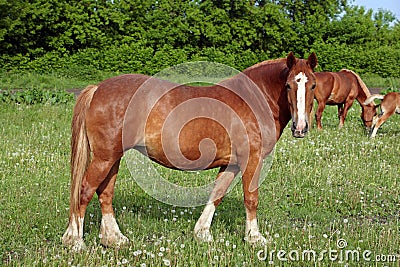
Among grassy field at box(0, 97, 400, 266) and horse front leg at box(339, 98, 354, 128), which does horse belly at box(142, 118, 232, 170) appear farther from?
horse front leg at box(339, 98, 354, 128)

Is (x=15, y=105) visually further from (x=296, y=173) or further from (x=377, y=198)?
(x=377, y=198)

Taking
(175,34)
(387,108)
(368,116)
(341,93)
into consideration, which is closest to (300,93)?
(387,108)

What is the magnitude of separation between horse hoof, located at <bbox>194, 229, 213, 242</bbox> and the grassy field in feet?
0.27

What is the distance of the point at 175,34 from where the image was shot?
93.9ft

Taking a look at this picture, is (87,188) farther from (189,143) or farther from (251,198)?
(251,198)

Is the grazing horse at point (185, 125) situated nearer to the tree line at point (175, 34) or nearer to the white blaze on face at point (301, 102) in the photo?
the white blaze on face at point (301, 102)

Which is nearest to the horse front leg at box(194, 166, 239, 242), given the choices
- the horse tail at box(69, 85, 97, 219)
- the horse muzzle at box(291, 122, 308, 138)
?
the horse muzzle at box(291, 122, 308, 138)

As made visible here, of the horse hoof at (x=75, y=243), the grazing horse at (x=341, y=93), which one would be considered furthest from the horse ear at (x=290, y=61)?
the grazing horse at (x=341, y=93)

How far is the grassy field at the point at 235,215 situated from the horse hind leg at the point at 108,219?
0.41 ft

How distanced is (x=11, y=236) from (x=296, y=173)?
472 centimetres

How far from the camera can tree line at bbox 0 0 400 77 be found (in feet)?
85.1

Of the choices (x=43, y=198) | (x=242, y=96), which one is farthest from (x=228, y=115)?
(x=43, y=198)

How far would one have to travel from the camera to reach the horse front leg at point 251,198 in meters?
5.08

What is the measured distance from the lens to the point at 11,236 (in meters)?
5.15
